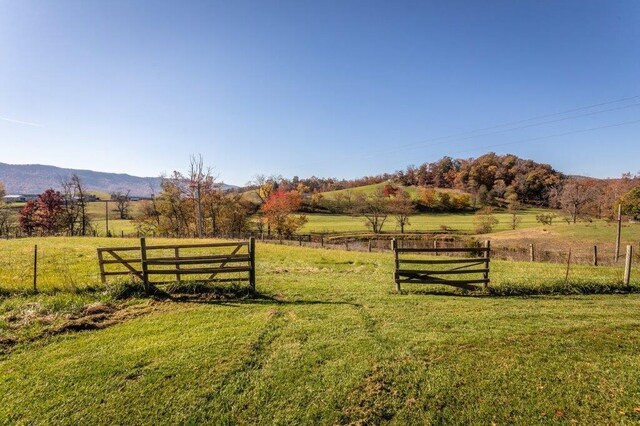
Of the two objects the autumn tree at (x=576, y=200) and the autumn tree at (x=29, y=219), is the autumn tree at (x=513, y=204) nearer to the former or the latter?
the autumn tree at (x=576, y=200)

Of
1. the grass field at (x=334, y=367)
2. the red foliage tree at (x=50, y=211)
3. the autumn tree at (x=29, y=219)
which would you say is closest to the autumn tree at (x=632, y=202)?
the grass field at (x=334, y=367)

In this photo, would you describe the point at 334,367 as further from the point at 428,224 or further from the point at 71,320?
the point at 428,224

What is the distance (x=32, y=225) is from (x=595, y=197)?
4778 inches

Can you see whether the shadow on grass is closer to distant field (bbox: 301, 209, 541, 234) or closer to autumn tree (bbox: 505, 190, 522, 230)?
distant field (bbox: 301, 209, 541, 234)

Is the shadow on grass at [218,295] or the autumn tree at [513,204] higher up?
the autumn tree at [513,204]

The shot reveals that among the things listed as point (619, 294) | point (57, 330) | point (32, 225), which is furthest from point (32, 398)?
point (32, 225)

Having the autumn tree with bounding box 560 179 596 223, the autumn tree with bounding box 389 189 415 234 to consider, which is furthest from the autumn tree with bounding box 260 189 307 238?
the autumn tree with bounding box 560 179 596 223

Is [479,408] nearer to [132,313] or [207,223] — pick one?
[132,313]

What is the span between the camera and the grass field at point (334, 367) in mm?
4969

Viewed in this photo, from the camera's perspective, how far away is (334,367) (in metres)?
6.10

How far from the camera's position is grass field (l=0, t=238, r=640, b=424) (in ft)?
16.3

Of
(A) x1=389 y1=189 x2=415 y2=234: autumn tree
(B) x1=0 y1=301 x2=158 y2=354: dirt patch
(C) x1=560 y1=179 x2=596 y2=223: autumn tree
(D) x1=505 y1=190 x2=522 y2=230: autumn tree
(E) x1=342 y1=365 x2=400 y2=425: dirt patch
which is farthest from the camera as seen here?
(D) x1=505 y1=190 x2=522 y2=230: autumn tree

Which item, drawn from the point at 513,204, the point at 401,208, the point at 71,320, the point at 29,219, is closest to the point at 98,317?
the point at 71,320

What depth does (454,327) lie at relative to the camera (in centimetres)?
797
